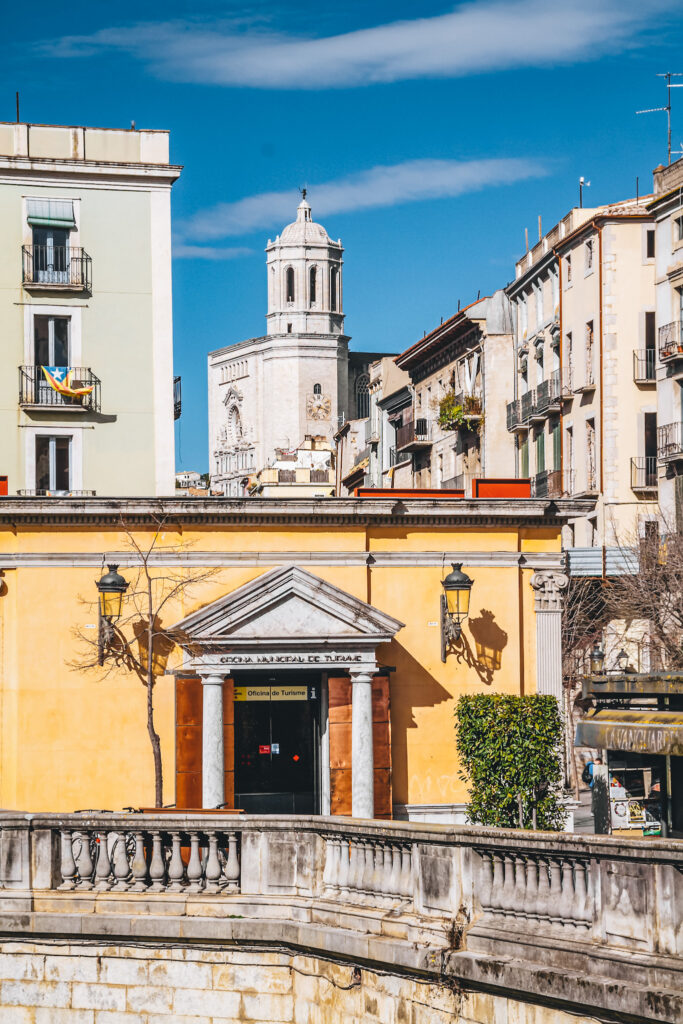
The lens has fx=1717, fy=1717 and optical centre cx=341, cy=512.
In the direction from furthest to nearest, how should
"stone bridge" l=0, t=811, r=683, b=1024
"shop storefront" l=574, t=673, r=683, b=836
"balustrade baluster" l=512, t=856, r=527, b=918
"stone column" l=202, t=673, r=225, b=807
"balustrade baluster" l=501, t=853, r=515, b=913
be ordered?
"stone column" l=202, t=673, r=225, b=807 → "shop storefront" l=574, t=673, r=683, b=836 → "balustrade baluster" l=501, t=853, r=515, b=913 → "balustrade baluster" l=512, t=856, r=527, b=918 → "stone bridge" l=0, t=811, r=683, b=1024

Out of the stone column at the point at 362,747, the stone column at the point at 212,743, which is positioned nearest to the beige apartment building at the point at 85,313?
the stone column at the point at 212,743

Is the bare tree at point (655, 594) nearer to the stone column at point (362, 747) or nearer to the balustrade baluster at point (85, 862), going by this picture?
the stone column at point (362, 747)

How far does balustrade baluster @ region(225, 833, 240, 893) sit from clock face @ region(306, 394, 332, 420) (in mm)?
169638

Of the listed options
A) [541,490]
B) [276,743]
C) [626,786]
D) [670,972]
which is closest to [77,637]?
[276,743]

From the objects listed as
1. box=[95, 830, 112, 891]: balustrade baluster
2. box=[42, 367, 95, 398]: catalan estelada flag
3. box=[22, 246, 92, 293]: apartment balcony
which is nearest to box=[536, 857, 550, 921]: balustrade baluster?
box=[95, 830, 112, 891]: balustrade baluster

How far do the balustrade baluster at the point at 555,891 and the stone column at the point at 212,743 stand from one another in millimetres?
12377

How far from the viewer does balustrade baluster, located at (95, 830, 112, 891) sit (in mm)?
16094

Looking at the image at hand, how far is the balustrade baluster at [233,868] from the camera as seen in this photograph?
15.7m

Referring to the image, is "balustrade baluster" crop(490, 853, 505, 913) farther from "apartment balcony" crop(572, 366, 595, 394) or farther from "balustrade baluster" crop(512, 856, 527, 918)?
"apartment balcony" crop(572, 366, 595, 394)

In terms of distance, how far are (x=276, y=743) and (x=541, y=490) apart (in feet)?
130

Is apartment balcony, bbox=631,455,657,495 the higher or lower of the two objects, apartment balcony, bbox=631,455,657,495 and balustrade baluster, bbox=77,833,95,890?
the higher

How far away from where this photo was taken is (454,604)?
1025 inches

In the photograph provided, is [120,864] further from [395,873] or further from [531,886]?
[531,886]

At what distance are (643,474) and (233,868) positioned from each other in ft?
144
